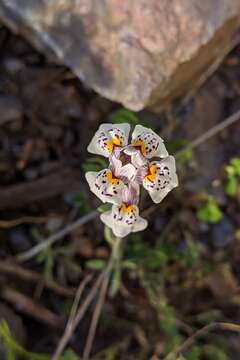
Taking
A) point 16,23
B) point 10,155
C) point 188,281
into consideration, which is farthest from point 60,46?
point 188,281

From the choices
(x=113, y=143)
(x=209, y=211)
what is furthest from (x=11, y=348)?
(x=209, y=211)

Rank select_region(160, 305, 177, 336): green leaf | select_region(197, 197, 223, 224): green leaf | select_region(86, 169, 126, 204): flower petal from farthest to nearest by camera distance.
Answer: select_region(197, 197, 223, 224): green leaf → select_region(160, 305, 177, 336): green leaf → select_region(86, 169, 126, 204): flower petal

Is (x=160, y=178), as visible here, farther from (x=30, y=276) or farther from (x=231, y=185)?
(x=30, y=276)

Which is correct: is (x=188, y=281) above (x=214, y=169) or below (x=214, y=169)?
below

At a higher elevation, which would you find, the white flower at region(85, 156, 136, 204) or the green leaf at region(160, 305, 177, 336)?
the white flower at region(85, 156, 136, 204)

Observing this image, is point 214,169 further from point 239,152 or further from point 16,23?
point 16,23

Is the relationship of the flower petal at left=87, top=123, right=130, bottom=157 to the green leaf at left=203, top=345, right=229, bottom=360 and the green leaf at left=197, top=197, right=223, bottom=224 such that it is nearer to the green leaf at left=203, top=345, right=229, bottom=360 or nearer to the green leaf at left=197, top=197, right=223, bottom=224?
the green leaf at left=197, top=197, right=223, bottom=224

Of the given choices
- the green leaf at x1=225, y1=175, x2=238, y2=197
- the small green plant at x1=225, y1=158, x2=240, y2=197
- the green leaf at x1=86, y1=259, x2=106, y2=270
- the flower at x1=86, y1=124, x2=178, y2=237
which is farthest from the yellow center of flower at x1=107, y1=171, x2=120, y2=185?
the green leaf at x1=225, y1=175, x2=238, y2=197
